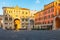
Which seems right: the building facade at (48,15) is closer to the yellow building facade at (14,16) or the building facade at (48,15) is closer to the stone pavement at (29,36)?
the yellow building facade at (14,16)

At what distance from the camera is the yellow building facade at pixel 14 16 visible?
4331cm

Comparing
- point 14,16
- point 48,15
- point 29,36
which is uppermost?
point 14,16

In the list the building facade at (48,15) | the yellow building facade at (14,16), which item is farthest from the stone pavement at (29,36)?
the yellow building facade at (14,16)

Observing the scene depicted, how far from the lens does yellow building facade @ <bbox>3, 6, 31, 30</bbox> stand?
4331cm

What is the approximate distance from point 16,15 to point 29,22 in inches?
289

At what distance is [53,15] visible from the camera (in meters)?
38.8

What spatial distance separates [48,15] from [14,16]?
9420 mm

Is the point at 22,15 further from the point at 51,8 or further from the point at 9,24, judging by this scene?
the point at 51,8

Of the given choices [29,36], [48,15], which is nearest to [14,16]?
[48,15]

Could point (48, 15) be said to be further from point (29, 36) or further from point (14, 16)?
point (29, 36)

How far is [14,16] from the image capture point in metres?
46.1

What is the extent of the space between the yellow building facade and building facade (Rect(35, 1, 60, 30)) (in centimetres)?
336

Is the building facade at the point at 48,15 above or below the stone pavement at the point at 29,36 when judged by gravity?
above

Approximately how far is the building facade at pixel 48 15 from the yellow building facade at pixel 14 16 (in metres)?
3.36
